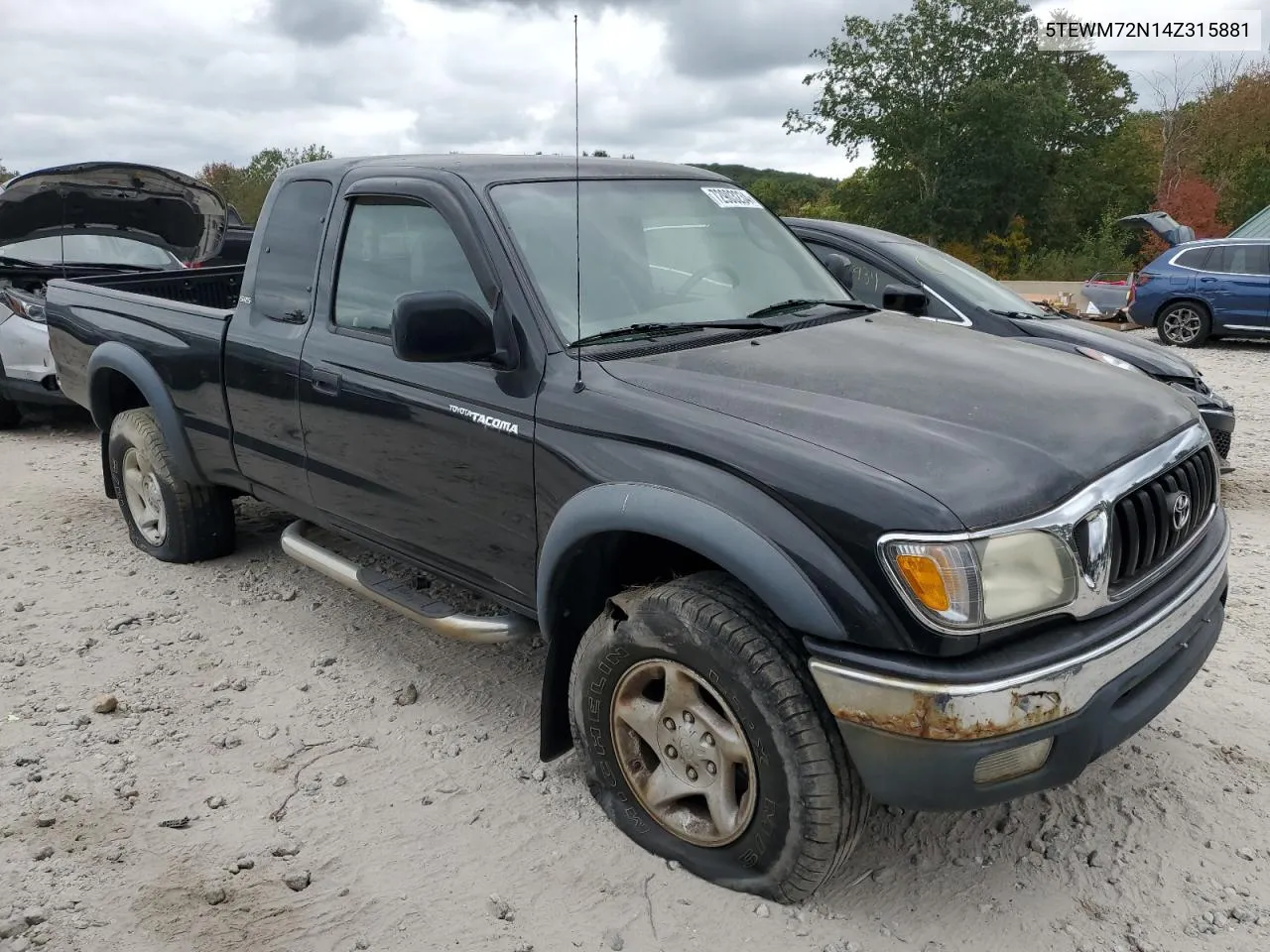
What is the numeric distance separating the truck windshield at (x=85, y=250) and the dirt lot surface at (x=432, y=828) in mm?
5143

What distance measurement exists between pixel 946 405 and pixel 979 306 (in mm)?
3928

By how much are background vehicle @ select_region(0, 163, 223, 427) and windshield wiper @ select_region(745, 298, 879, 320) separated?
5959 mm

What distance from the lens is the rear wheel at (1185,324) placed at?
1313cm

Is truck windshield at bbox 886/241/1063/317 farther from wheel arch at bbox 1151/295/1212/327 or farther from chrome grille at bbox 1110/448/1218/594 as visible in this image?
wheel arch at bbox 1151/295/1212/327

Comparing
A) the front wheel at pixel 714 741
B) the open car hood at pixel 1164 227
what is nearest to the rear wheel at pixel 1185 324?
the open car hood at pixel 1164 227

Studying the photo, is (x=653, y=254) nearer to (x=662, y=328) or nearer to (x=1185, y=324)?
(x=662, y=328)

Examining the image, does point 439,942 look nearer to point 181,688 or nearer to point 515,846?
point 515,846

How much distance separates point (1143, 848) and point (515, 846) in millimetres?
1771

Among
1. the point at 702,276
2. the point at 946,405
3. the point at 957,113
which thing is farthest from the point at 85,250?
the point at 957,113

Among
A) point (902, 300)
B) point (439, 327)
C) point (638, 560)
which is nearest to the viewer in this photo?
point (439, 327)

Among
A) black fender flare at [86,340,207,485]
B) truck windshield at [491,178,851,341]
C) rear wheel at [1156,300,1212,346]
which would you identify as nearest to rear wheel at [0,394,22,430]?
black fender flare at [86,340,207,485]

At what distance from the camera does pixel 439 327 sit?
279 centimetres

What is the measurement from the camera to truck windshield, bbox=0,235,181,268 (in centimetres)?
841

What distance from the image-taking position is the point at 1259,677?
379 cm
